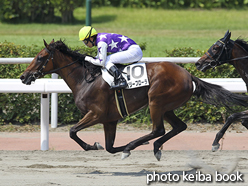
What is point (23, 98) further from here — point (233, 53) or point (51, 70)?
point (233, 53)

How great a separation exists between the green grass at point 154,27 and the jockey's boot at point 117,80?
6680 millimetres

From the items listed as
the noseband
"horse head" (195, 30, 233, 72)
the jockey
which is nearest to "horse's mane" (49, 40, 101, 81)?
the jockey

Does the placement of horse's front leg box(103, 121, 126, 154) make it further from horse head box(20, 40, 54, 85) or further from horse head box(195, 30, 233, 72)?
horse head box(195, 30, 233, 72)

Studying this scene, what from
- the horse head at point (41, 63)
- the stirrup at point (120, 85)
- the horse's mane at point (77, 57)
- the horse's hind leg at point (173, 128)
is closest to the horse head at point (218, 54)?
the horse's hind leg at point (173, 128)

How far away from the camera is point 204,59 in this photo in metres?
5.32

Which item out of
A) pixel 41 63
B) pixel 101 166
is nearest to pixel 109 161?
pixel 101 166

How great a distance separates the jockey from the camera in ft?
16.0

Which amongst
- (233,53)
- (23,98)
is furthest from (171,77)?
(23,98)

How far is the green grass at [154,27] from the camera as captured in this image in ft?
43.4

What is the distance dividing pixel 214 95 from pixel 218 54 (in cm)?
55

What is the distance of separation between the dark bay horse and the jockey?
17 cm

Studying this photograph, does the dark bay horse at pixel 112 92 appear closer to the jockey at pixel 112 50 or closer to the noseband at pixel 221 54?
the jockey at pixel 112 50

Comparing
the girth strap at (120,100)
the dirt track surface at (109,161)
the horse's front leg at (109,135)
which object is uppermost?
the girth strap at (120,100)

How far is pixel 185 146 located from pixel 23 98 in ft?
9.50
